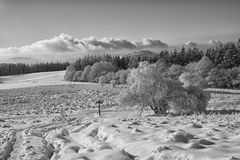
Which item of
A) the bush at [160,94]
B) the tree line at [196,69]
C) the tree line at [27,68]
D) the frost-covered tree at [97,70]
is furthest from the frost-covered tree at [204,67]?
the tree line at [27,68]

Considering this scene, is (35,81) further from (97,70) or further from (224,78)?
(224,78)

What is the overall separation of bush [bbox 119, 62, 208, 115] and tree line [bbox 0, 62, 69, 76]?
482 ft

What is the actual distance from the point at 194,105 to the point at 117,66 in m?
83.6

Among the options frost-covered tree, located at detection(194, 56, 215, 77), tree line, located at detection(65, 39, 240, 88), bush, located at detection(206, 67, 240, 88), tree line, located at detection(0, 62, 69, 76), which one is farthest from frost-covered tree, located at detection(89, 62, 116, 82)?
tree line, located at detection(0, 62, 69, 76)

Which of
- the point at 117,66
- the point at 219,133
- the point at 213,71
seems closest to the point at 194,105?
the point at 219,133

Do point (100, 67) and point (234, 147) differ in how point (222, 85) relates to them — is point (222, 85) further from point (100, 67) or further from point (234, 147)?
point (234, 147)

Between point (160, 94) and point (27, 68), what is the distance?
505 ft

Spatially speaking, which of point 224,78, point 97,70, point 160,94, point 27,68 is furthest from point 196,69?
point 27,68

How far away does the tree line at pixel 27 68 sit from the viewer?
15861 centimetres

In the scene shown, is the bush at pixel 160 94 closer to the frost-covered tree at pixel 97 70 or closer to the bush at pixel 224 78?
the bush at pixel 224 78

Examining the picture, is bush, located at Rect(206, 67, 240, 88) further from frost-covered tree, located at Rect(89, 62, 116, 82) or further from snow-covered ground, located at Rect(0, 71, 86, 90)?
snow-covered ground, located at Rect(0, 71, 86, 90)

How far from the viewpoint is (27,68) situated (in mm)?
165375

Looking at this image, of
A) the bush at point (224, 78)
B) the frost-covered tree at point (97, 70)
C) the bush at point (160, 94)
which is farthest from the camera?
the frost-covered tree at point (97, 70)

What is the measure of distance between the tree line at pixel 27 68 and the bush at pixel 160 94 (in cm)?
14690
